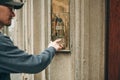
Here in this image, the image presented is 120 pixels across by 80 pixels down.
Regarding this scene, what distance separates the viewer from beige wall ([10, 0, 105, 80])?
703cm

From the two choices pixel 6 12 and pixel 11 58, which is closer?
pixel 11 58

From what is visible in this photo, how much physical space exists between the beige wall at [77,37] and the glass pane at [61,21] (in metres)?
0.09

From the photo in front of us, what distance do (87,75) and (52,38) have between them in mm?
892

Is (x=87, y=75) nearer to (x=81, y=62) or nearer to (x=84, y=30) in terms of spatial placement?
(x=81, y=62)

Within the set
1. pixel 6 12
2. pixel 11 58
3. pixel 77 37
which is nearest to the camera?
pixel 11 58

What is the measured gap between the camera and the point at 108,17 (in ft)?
23.0

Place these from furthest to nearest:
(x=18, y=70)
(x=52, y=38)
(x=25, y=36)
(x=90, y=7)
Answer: (x=25, y=36) → (x=52, y=38) → (x=90, y=7) → (x=18, y=70)

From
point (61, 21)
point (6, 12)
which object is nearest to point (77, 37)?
point (61, 21)

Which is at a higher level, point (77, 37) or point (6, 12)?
point (6, 12)

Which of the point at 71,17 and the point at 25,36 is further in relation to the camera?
the point at 25,36

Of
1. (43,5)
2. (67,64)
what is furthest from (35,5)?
(67,64)

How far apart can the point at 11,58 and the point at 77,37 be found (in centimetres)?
345

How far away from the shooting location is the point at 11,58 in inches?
148

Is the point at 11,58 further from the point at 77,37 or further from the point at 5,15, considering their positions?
the point at 77,37
